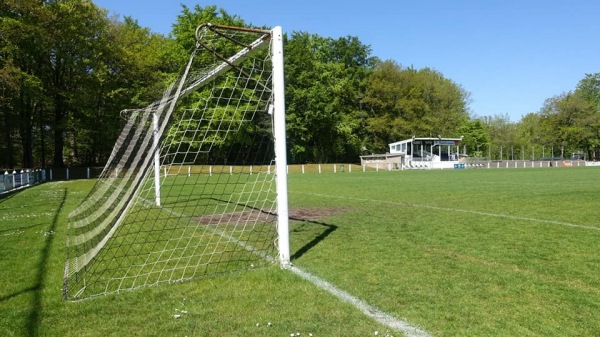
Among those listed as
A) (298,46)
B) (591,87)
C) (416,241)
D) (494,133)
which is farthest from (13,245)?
(591,87)

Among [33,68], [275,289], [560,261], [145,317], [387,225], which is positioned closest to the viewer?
[145,317]

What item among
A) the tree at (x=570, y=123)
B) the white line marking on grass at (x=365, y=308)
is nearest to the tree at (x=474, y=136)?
the tree at (x=570, y=123)

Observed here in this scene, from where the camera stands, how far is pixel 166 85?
39.3m

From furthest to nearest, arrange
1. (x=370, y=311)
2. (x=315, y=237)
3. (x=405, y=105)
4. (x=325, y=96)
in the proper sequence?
(x=405, y=105) → (x=325, y=96) → (x=315, y=237) → (x=370, y=311)

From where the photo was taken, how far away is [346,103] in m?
61.1

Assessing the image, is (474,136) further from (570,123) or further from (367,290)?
(367,290)

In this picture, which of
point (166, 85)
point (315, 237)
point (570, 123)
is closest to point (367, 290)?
point (315, 237)

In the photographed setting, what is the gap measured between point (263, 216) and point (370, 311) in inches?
260

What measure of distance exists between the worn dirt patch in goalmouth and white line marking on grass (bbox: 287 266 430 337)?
14.2 feet

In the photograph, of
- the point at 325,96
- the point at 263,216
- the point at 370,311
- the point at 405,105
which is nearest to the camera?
the point at 370,311

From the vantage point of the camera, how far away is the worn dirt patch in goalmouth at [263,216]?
9.37 metres

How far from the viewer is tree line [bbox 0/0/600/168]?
35.6 m

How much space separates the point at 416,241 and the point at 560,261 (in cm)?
195

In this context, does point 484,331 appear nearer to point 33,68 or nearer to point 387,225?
point 387,225
